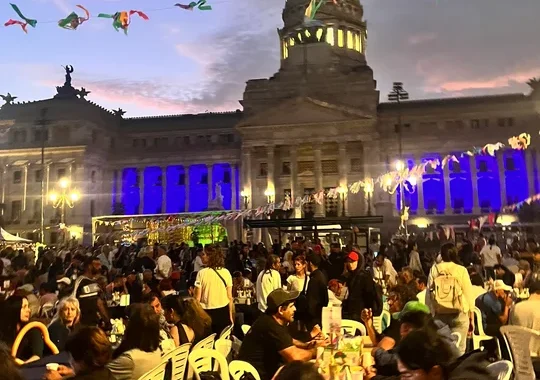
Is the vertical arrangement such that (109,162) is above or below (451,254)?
above

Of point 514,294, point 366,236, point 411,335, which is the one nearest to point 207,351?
point 411,335

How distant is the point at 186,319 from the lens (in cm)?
717

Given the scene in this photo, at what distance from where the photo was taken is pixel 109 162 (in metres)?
59.7

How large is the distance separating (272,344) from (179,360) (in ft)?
3.29

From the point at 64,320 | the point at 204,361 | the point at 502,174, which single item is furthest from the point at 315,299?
the point at 502,174

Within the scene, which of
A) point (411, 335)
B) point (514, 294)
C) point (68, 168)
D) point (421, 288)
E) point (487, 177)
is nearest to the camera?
point (411, 335)

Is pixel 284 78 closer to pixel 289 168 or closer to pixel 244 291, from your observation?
pixel 289 168

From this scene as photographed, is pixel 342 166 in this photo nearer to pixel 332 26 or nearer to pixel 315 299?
pixel 332 26

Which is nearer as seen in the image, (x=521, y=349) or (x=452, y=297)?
(x=521, y=349)

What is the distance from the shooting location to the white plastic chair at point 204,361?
18.7ft

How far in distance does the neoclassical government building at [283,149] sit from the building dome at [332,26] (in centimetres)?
364

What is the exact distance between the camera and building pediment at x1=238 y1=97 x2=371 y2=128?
50281 millimetres

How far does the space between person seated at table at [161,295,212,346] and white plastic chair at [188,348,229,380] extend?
741 mm

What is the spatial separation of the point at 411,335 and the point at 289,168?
5048 centimetres
